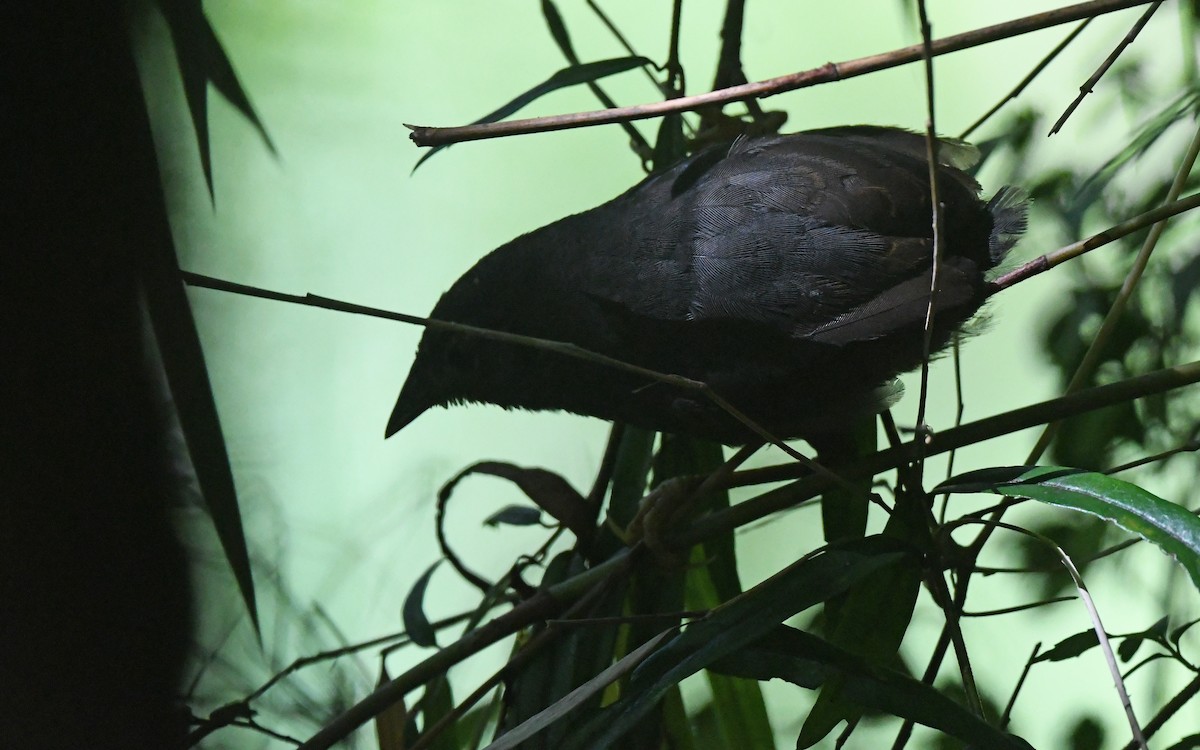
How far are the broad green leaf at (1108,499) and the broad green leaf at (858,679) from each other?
0.16m

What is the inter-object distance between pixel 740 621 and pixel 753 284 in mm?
353

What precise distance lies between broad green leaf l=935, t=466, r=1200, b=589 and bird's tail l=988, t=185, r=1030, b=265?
1.01ft

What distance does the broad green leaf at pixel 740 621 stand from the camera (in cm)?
66

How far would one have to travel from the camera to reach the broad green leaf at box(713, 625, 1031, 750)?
2.04 ft

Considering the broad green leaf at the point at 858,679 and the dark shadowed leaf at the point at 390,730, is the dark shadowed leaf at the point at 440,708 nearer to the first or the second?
the dark shadowed leaf at the point at 390,730

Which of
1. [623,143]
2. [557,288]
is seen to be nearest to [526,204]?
[623,143]

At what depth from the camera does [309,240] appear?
150 cm

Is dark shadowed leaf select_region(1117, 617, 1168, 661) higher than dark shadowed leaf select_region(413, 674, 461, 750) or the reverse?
higher

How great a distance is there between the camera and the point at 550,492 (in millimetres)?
1040

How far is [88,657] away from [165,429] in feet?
0.82

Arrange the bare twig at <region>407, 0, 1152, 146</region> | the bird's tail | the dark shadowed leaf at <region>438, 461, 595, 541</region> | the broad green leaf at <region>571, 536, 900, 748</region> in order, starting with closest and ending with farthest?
the bare twig at <region>407, 0, 1152, 146</region> < the broad green leaf at <region>571, 536, 900, 748</region> < the bird's tail < the dark shadowed leaf at <region>438, 461, 595, 541</region>

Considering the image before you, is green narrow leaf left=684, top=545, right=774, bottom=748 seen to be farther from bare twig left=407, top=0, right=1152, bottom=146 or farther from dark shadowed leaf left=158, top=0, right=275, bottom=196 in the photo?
dark shadowed leaf left=158, top=0, right=275, bottom=196

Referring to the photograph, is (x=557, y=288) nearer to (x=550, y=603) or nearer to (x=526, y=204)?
(x=550, y=603)

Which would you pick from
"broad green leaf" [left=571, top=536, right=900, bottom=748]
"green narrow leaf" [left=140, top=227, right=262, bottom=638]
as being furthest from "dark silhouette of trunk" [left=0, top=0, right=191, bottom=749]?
"broad green leaf" [left=571, top=536, right=900, bottom=748]
